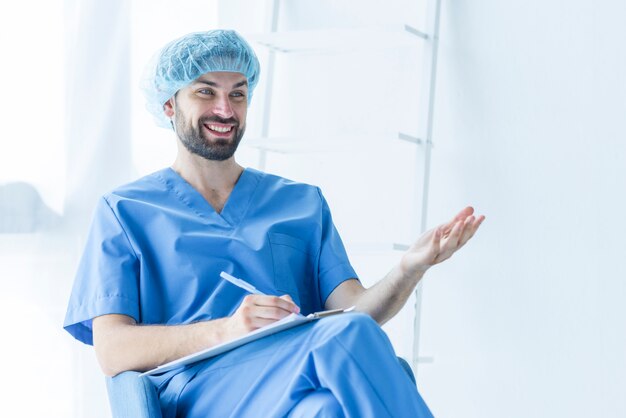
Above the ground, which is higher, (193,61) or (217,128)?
(193,61)

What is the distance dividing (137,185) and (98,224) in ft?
0.41

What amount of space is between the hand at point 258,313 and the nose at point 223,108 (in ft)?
1.58

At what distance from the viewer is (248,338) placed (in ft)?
5.25

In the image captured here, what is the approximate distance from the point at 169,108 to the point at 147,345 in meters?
0.55

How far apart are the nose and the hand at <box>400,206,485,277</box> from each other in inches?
17.3

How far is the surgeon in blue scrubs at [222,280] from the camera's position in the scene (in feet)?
4.96

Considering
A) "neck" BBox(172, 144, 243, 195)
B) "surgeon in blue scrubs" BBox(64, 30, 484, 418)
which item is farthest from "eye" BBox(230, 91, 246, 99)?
"neck" BBox(172, 144, 243, 195)

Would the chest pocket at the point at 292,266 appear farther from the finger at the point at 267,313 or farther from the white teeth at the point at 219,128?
the finger at the point at 267,313

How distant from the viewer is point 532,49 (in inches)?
96.0

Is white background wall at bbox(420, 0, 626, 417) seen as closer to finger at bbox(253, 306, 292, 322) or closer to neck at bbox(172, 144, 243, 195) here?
neck at bbox(172, 144, 243, 195)

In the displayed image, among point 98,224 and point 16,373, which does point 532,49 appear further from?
point 16,373

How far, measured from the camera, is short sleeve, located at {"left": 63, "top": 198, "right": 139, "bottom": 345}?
5.96 feet

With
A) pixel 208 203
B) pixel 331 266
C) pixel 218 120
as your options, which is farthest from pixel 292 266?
pixel 218 120

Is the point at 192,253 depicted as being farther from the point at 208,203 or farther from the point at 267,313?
the point at 267,313
